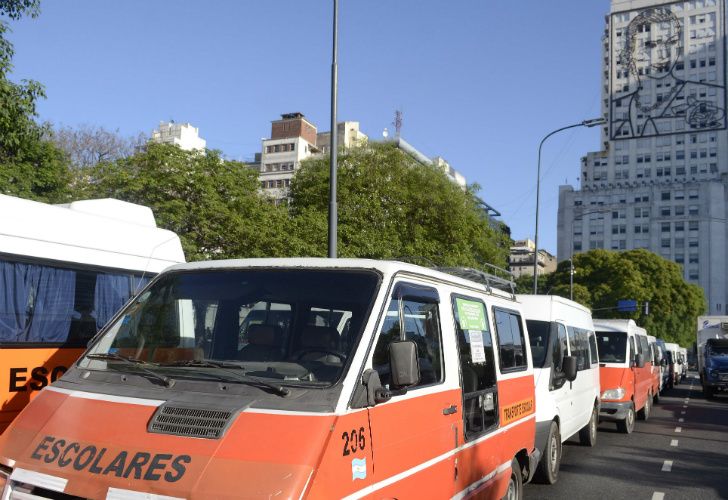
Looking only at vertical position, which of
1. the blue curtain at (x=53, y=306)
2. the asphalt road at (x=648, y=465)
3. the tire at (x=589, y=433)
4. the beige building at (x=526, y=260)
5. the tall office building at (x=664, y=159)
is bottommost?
the asphalt road at (x=648, y=465)

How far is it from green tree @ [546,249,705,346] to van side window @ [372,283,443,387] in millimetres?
63839

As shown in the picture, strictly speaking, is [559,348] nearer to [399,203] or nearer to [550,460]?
[550,460]

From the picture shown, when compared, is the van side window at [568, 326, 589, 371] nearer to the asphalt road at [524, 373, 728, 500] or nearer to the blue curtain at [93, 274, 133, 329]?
the asphalt road at [524, 373, 728, 500]

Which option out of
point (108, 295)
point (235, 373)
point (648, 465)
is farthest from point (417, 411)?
point (648, 465)

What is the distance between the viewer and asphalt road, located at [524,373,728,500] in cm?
894

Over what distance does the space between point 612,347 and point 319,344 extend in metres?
12.6

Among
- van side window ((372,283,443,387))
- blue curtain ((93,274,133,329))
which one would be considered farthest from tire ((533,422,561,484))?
blue curtain ((93,274,133,329))

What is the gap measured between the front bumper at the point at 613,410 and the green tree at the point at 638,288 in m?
53.3

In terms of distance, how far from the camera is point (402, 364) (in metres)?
3.81

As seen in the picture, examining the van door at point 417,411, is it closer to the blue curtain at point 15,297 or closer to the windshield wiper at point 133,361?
the windshield wiper at point 133,361

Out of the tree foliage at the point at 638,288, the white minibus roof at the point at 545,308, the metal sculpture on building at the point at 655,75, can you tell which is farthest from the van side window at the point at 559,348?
the metal sculpture on building at the point at 655,75

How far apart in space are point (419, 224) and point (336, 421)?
2744cm

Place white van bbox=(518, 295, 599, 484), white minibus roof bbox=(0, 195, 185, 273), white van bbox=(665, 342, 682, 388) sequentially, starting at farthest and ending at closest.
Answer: white van bbox=(665, 342, 682, 388)
white van bbox=(518, 295, 599, 484)
white minibus roof bbox=(0, 195, 185, 273)

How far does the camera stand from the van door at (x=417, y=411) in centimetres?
395
